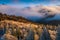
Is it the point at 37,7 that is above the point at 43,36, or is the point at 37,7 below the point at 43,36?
above

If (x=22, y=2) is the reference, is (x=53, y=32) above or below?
below

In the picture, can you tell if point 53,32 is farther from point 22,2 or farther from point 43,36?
point 22,2

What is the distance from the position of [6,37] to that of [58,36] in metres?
1.24

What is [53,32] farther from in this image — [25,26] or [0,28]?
[0,28]

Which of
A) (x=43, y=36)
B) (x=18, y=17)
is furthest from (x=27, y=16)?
(x=43, y=36)

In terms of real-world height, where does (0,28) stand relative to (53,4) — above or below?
below

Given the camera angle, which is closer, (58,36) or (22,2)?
(58,36)

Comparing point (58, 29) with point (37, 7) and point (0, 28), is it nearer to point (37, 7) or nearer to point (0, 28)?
point (37, 7)

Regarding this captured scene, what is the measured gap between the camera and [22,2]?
654cm

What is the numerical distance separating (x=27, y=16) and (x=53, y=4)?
0.71 metres

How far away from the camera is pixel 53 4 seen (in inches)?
256

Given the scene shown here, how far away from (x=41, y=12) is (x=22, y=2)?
1.76 ft

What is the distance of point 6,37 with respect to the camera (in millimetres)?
6336

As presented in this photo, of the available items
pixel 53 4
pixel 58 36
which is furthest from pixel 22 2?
pixel 58 36
